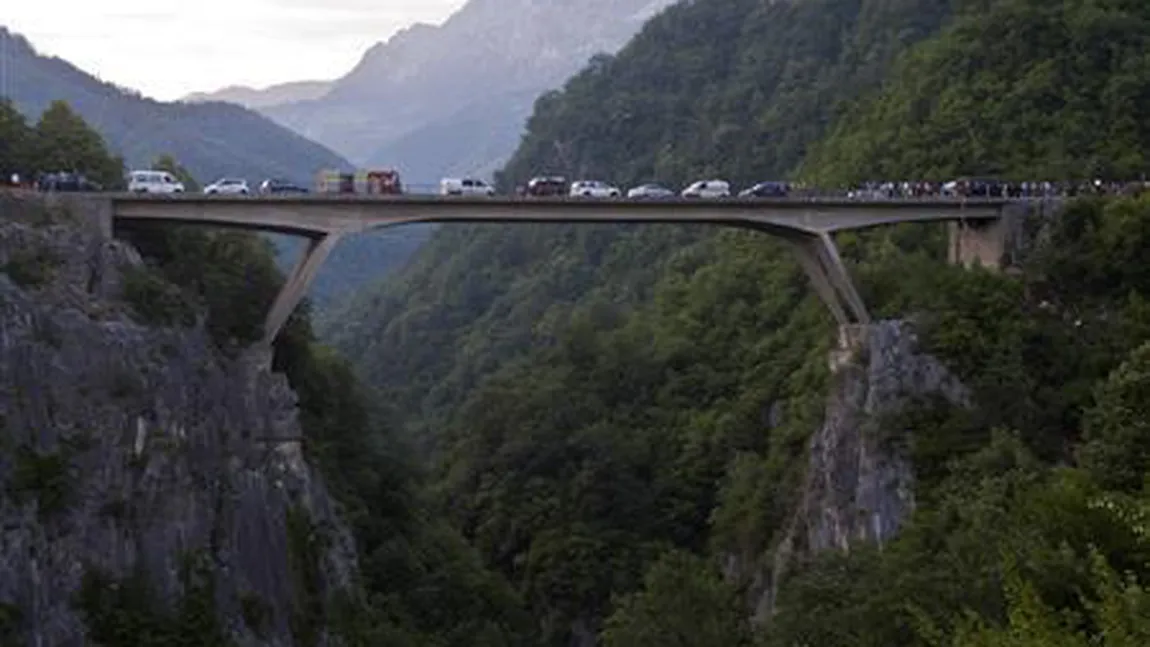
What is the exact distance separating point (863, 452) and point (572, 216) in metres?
10.6

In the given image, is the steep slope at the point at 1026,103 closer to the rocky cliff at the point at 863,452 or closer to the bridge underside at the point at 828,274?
the bridge underside at the point at 828,274

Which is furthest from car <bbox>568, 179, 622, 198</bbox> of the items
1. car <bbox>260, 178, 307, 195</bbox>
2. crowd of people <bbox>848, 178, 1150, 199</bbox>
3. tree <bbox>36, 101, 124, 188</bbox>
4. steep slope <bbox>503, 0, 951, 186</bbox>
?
steep slope <bbox>503, 0, 951, 186</bbox>

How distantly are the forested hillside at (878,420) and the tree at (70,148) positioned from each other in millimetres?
17444

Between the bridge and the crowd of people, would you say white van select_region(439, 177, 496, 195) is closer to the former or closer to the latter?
the bridge

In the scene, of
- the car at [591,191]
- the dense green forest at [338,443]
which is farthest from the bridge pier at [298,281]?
the car at [591,191]

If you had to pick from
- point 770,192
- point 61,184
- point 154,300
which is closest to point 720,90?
point 770,192

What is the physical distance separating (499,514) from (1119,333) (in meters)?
22.6

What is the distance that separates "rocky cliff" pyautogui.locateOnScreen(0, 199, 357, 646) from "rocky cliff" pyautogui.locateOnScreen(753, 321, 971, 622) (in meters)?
13.6

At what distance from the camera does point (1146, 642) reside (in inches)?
655

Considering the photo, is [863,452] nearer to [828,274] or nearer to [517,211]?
[828,274]

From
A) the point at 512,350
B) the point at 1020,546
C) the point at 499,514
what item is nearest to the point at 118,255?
the point at 499,514

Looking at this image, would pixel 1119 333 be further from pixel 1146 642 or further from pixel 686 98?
pixel 686 98

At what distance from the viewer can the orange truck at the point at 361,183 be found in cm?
4656

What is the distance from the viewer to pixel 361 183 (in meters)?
49.2
